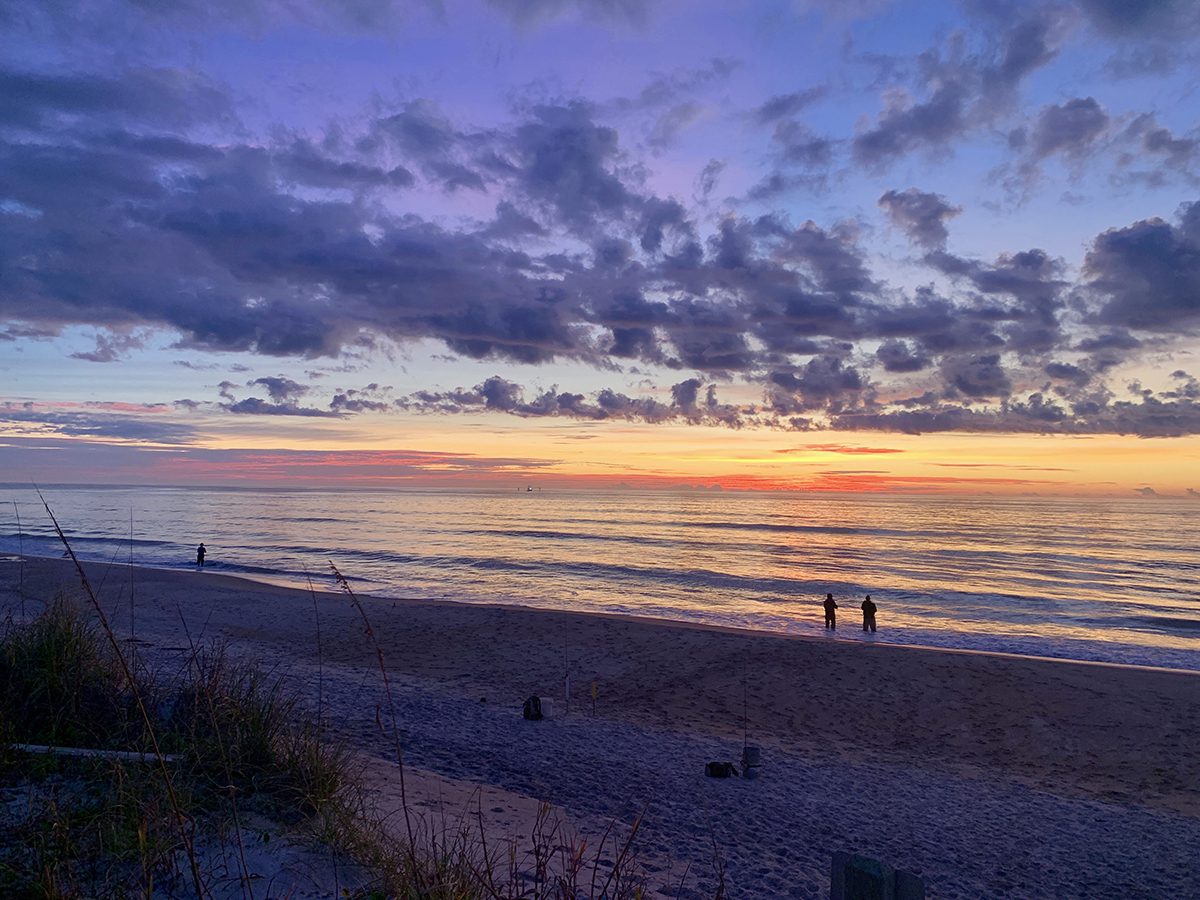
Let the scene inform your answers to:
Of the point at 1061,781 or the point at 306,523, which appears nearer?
the point at 1061,781

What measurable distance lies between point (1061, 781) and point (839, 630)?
14.5 metres

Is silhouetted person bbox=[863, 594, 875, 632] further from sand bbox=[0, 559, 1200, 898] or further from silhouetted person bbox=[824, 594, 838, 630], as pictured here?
sand bbox=[0, 559, 1200, 898]

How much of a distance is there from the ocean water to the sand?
4.47 metres

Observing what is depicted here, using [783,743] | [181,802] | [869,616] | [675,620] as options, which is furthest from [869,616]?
[181,802]

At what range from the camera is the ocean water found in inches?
1081

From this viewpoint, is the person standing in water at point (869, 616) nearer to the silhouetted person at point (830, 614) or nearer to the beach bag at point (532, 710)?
the silhouetted person at point (830, 614)

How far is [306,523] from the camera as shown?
251ft

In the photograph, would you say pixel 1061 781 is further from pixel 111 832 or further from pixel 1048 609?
pixel 1048 609

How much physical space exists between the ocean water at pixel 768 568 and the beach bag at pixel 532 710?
19.1ft

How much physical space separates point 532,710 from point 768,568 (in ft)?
114

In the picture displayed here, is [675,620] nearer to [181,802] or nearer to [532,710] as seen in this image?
[532,710]

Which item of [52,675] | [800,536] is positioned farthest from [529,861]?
[800,536]

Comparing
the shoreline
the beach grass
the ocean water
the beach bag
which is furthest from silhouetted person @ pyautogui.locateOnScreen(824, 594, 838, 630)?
the beach grass

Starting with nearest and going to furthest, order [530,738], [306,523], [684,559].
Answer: [530,738], [684,559], [306,523]
